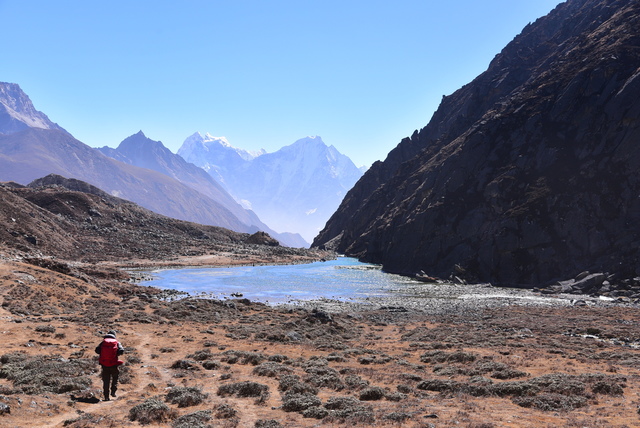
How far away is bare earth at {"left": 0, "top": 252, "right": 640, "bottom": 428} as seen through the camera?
14062 mm

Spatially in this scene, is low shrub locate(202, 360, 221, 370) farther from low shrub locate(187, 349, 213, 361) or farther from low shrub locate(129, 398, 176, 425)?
low shrub locate(129, 398, 176, 425)

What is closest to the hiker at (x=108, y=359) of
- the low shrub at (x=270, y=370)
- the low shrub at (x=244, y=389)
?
the low shrub at (x=244, y=389)

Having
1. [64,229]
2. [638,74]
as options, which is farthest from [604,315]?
[64,229]

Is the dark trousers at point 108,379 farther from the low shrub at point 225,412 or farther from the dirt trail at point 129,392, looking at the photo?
the low shrub at point 225,412

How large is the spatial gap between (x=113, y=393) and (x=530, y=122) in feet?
319

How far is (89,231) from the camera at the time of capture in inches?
4631

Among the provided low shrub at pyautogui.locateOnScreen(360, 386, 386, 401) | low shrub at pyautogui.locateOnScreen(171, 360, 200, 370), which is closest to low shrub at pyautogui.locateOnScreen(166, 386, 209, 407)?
low shrub at pyautogui.locateOnScreen(171, 360, 200, 370)

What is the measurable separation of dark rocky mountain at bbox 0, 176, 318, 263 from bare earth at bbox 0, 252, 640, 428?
50.1m

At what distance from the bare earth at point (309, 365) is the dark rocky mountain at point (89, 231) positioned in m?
50.1

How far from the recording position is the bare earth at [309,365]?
14062 mm

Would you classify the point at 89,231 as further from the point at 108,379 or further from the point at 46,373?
the point at 108,379

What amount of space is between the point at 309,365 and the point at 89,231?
115m

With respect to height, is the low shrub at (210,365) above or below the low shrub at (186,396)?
below

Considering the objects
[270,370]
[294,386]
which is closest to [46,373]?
[270,370]
